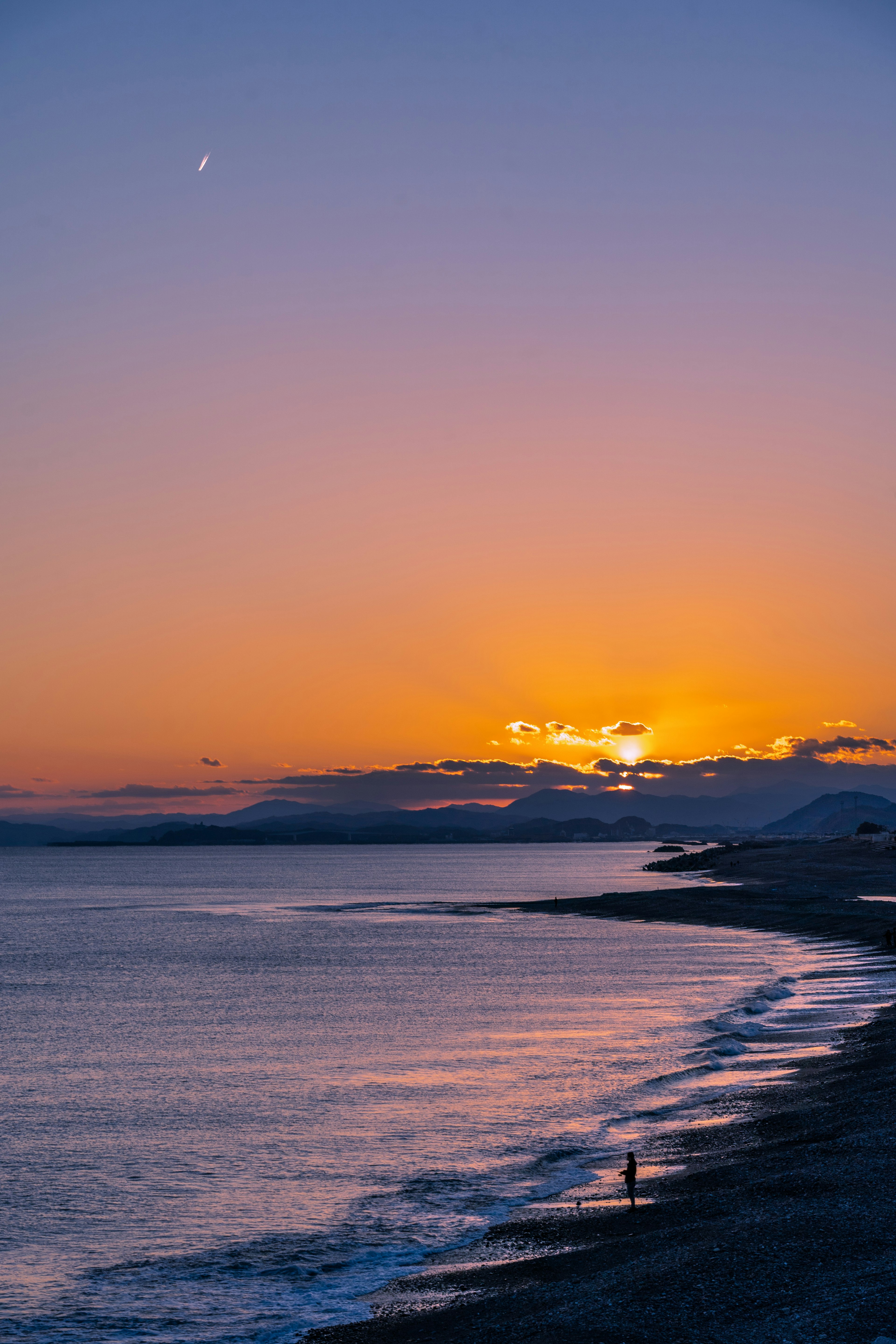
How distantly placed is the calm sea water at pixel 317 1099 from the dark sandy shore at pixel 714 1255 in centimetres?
180

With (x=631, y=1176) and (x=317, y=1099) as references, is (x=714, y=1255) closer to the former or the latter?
(x=631, y=1176)

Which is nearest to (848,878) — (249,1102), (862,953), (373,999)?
(862,953)

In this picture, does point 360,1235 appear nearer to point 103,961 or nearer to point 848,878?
point 103,961

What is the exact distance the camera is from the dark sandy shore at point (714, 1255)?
16859 mm

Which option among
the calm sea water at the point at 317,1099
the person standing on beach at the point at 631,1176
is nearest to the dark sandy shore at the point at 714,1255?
the person standing on beach at the point at 631,1176

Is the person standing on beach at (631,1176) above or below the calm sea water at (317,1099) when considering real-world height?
above

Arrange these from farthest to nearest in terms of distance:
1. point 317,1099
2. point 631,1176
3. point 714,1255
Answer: point 317,1099 → point 631,1176 → point 714,1255

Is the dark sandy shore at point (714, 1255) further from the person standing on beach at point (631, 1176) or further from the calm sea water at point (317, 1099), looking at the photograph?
the calm sea water at point (317, 1099)

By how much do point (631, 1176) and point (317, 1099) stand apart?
18.5 meters

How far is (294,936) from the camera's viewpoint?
111812 millimetres

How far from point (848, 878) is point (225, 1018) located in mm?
104387

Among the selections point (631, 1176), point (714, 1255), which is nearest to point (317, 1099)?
point (631, 1176)

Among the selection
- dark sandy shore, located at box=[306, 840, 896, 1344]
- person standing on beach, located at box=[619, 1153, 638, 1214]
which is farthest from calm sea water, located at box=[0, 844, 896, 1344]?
person standing on beach, located at box=[619, 1153, 638, 1214]

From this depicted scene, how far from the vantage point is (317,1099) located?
1538 inches
